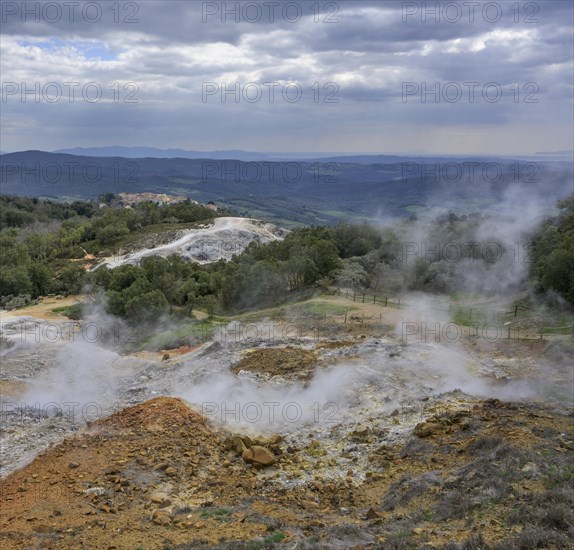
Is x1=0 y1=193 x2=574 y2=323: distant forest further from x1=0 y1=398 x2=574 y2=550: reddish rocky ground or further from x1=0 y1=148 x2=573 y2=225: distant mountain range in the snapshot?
x1=0 y1=148 x2=573 y2=225: distant mountain range

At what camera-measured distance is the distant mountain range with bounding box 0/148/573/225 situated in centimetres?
6629

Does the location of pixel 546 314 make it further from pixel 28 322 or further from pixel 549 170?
pixel 549 170

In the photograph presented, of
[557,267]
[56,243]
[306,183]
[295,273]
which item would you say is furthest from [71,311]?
[306,183]

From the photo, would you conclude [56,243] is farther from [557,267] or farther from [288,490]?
[288,490]

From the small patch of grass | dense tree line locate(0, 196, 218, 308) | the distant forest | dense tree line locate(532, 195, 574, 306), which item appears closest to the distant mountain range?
dense tree line locate(0, 196, 218, 308)

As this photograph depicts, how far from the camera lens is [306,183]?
172 meters

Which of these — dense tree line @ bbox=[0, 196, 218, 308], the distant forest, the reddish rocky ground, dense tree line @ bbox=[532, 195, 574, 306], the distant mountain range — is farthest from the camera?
the distant mountain range

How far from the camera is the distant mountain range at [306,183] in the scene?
66.3 m

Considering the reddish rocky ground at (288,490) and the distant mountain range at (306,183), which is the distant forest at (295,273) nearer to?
the reddish rocky ground at (288,490)

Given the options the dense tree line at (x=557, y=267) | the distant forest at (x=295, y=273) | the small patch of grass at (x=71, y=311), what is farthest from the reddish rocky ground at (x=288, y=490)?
the small patch of grass at (x=71, y=311)

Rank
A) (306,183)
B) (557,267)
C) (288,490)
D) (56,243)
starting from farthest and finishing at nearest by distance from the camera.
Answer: (306,183), (56,243), (557,267), (288,490)

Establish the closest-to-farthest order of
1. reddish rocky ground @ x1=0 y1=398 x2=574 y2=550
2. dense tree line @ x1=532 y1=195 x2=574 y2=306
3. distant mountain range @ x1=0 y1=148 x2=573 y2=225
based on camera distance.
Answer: reddish rocky ground @ x1=0 y1=398 x2=574 y2=550 → dense tree line @ x1=532 y1=195 x2=574 y2=306 → distant mountain range @ x1=0 y1=148 x2=573 y2=225

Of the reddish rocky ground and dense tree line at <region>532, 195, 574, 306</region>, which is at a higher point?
dense tree line at <region>532, 195, 574, 306</region>

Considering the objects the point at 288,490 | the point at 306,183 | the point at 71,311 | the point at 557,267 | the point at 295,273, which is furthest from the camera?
the point at 306,183
